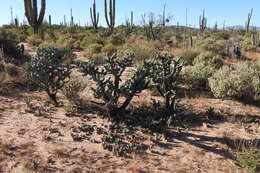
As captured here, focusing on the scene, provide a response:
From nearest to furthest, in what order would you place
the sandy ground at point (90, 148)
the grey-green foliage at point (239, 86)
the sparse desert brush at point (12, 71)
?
the sandy ground at point (90, 148), the grey-green foliage at point (239, 86), the sparse desert brush at point (12, 71)

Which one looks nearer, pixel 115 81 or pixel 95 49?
pixel 115 81

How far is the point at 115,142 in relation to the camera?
4.54 meters

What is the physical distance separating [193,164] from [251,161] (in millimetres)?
876

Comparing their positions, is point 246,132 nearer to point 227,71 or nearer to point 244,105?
point 244,105

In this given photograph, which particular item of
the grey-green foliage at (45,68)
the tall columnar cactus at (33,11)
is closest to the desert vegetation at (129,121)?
the grey-green foliage at (45,68)

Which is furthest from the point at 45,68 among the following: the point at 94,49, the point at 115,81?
the point at 94,49

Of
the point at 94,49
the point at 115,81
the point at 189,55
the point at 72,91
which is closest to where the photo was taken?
the point at 115,81

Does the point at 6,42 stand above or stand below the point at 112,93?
above

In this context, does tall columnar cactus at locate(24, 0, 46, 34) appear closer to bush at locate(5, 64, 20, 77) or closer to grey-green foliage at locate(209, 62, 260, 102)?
bush at locate(5, 64, 20, 77)

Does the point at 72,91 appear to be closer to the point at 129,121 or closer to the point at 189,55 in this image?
the point at 129,121

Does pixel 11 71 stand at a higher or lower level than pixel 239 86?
higher

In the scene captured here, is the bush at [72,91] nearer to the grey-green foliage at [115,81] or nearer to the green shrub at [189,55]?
the grey-green foliage at [115,81]

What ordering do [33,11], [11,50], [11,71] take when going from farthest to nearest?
[33,11] → [11,50] → [11,71]

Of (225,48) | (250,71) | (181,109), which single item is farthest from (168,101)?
(225,48)
